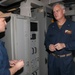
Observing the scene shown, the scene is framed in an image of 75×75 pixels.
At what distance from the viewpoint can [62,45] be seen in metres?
2.51

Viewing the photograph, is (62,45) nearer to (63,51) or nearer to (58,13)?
(63,51)

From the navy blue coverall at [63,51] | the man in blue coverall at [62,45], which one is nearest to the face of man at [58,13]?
the man in blue coverall at [62,45]

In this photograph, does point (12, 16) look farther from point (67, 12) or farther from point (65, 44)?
point (67, 12)

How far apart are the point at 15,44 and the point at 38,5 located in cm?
111

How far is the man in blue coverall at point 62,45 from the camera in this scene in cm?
265

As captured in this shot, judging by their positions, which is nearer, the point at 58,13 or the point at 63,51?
the point at 63,51

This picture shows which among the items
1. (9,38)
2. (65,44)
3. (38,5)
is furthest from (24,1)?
(65,44)

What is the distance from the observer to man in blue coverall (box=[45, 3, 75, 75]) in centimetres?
265

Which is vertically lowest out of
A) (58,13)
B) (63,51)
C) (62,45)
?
(63,51)

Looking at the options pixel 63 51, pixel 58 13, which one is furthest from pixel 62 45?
pixel 58 13

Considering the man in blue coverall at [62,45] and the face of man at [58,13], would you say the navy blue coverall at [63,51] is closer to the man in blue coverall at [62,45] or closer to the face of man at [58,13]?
the man in blue coverall at [62,45]

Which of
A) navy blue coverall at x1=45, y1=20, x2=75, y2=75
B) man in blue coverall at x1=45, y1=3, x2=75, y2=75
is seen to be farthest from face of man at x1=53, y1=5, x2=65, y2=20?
navy blue coverall at x1=45, y1=20, x2=75, y2=75

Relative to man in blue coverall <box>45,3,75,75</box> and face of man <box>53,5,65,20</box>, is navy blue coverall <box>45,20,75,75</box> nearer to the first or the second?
man in blue coverall <box>45,3,75,75</box>

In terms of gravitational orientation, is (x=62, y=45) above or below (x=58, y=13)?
below
